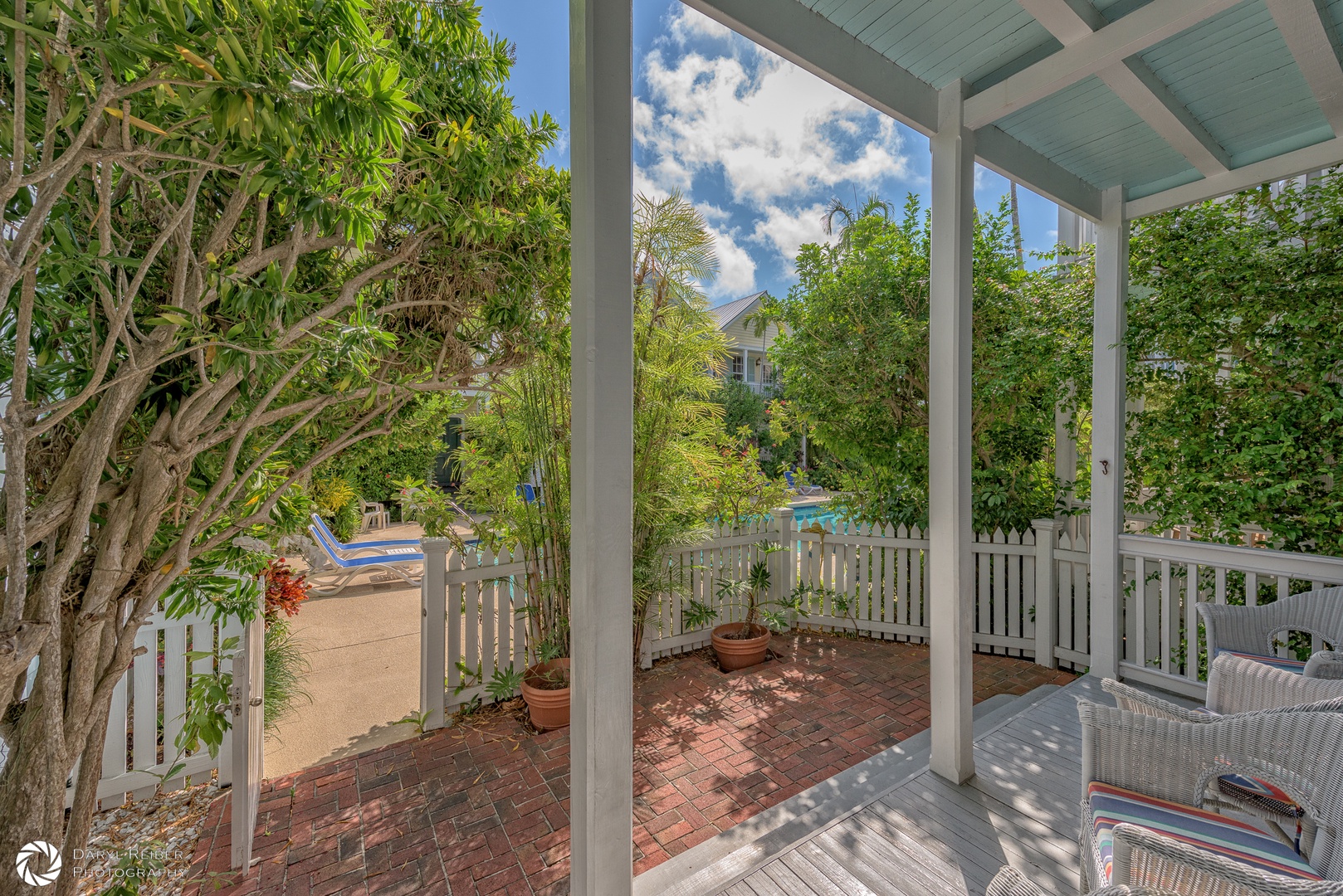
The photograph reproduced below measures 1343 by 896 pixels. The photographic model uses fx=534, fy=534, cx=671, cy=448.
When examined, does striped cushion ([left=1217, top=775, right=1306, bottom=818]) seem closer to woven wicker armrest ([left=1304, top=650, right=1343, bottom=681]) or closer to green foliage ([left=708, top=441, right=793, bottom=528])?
woven wicker armrest ([left=1304, top=650, right=1343, bottom=681])

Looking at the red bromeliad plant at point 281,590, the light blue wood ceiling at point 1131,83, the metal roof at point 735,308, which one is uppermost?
the metal roof at point 735,308

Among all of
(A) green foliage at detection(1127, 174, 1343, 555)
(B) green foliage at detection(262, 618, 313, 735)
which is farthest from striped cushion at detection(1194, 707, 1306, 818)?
(B) green foliage at detection(262, 618, 313, 735)

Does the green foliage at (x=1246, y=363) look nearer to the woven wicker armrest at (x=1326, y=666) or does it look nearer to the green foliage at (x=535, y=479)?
the woven wicker armrest at (x=1326, y=666)

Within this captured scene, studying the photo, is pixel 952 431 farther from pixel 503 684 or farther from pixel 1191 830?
pixel 503 684

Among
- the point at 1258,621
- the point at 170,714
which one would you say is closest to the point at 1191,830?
the point at 1258,621

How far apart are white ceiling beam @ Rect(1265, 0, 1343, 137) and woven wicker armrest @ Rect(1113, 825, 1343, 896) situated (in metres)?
2.62

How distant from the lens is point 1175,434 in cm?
328

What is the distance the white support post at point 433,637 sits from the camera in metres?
2.93

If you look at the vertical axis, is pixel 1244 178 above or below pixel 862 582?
above

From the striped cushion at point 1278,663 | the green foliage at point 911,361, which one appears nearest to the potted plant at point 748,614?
the green foliage at point 911,361

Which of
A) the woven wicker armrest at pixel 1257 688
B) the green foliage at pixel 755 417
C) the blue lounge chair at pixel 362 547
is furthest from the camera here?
the green foliage at pixel 755 417

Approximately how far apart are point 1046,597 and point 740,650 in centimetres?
216

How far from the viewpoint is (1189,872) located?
3.52 ft

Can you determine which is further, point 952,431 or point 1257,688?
point 952,431
